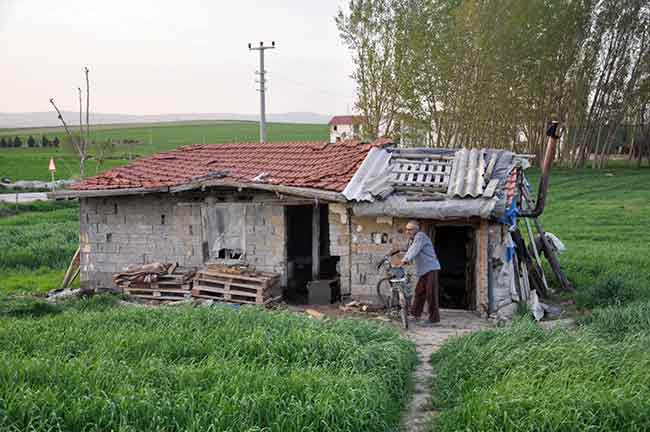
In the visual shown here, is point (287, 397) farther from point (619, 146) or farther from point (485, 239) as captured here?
point (619, 146)

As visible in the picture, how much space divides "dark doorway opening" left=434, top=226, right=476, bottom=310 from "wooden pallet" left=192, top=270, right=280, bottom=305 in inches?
154

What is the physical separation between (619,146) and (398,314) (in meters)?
57.0

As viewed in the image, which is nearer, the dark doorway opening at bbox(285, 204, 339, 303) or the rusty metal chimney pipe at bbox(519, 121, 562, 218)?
the rusty metal chimney pipe at bbox(519, 121, 562, 218)

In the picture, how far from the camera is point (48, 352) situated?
24.9 ft

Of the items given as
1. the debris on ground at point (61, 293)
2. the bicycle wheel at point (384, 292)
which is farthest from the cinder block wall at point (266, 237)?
the debris on ground at point (61, 293)

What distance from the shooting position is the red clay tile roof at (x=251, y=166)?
13.7m

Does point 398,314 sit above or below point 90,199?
below

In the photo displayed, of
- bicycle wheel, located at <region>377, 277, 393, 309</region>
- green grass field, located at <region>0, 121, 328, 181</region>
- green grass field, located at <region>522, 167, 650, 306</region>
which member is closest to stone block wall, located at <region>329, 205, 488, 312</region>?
bicycle wheel, located at <region>377, 277, 393, 309</region>

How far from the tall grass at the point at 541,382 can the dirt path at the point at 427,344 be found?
19cm

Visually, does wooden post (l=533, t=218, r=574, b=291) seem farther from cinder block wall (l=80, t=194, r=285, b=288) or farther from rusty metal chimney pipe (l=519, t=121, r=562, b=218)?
cinder block wall (l=80, t=194, r=285, b=288)

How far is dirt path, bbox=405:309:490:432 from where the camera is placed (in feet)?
23.4

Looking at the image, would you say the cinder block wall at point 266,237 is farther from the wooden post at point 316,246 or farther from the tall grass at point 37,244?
the tall grass at point 37,244

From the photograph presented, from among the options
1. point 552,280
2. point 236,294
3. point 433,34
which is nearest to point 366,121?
point 433,34

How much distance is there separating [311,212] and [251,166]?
2022 mm
